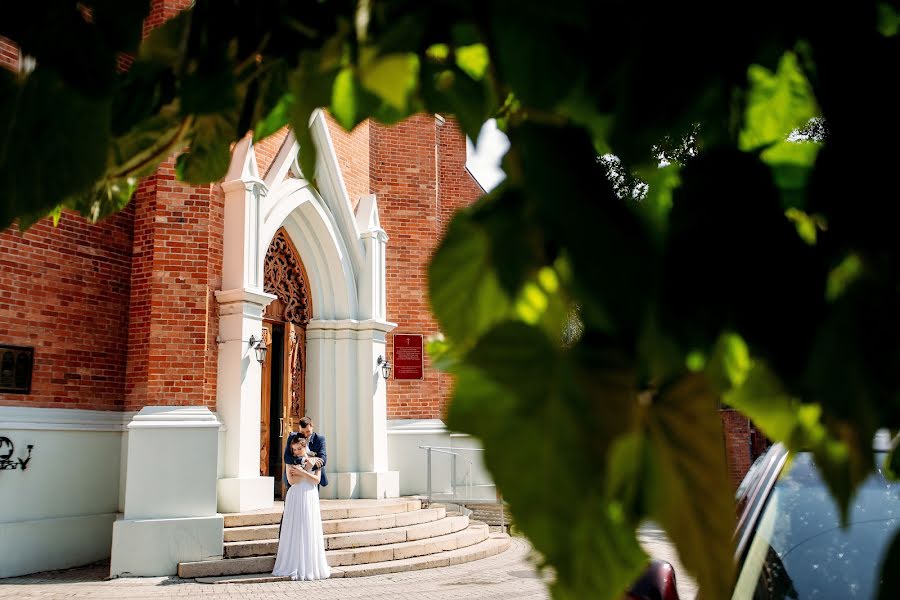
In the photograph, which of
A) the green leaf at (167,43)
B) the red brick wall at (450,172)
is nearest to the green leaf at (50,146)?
the green leaf at (167,43)

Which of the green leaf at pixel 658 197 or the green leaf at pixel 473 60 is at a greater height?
the green leaf at pixel 473 60

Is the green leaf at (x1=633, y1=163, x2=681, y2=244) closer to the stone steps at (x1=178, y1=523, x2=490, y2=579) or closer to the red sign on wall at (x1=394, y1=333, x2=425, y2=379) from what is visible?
the stone steps at (x1=178, y1=523, x2=490, y2=579)

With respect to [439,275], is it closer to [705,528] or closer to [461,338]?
[461,338]

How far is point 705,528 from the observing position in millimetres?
557

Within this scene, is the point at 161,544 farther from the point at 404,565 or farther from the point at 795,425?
the point at 795,425

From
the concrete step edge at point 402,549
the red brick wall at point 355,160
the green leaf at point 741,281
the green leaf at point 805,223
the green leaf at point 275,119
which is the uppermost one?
the red brick wall at point 355,160

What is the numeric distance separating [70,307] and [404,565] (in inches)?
218

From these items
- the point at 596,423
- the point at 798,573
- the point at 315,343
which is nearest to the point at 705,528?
the point at 596,423

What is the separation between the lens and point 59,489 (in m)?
10.1

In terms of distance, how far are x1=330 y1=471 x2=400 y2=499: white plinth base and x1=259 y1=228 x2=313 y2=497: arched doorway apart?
3.05 ft

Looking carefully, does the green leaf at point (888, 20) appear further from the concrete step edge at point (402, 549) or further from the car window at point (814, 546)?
the concrete step edge at point (402, 549)

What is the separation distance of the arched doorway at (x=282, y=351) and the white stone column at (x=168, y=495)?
8.13 feet

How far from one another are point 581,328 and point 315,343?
1388 cm

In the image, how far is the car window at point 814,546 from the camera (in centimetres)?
232
